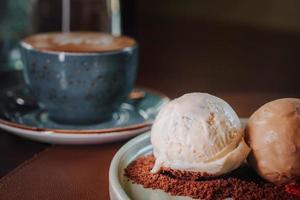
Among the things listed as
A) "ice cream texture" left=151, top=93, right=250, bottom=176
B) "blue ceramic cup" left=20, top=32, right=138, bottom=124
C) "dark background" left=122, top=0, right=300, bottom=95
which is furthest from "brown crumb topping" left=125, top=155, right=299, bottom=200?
"dark background" left=122, top=0, right=300, bottom=95

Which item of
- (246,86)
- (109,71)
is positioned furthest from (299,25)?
(109,71)

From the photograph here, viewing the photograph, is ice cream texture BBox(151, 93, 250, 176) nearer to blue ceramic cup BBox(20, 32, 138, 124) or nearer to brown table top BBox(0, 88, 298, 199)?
brown table top BBox(0, 88, 298, 199)

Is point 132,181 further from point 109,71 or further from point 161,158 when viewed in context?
point 109,71

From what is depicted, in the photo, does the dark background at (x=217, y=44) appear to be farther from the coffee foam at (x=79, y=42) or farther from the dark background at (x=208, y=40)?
the coffee foam at (x=79, y=42)

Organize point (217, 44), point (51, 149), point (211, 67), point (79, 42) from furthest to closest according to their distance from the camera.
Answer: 1. point (217, 44)
2. point (211, 67)
3. point (79, 42)
4. point (51, 149)

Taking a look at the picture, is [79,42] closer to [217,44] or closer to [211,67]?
[211,67]

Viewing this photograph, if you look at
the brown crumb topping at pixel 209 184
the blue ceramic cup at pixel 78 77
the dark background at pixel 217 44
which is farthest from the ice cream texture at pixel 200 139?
the dark background at pixel 217 44

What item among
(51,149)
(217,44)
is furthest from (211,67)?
(51,149)
